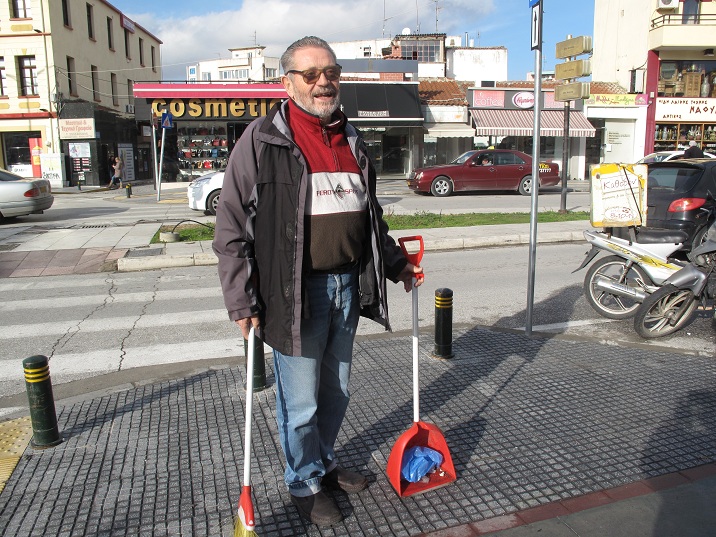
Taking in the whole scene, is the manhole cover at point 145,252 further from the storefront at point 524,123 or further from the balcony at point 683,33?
the balcony at point 683,33

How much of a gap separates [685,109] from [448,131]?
1214 cm

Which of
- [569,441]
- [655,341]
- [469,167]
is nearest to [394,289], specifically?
[655,341]

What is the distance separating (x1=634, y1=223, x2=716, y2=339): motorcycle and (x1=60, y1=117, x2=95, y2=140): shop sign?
92.6 ft

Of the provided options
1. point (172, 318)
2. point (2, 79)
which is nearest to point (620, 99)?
point (172, 318)

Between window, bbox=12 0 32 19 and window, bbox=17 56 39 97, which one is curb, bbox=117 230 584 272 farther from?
window, bbox=12 0 32 19

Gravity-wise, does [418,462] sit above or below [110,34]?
below

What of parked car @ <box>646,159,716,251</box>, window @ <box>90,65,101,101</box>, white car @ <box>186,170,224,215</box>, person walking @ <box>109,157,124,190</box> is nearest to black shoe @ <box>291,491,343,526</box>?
parked car @ <box>646,159,716,251</box>

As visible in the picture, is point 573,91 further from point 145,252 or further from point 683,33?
point 683,33

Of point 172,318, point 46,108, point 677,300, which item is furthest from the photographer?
point 46,108

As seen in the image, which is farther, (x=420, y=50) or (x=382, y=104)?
(x=420, y=50)

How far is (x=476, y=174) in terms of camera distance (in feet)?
69.2

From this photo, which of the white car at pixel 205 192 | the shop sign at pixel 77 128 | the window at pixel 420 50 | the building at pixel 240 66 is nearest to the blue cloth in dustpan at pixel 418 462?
the white car at pixel 205 192

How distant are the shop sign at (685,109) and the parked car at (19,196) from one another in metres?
28.3

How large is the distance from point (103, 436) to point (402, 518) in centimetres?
206
